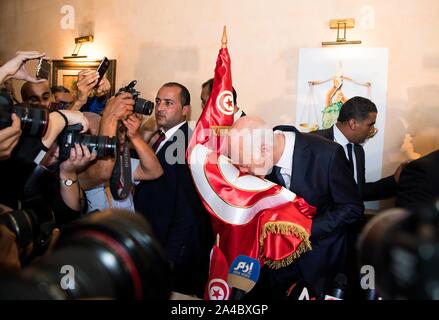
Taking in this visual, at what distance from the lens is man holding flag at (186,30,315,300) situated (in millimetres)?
1468

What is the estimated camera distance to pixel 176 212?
→ 2057 millimetres

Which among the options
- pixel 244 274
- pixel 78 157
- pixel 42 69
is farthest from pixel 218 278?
pixel 42 69

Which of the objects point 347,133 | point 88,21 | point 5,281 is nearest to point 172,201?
point 347,133

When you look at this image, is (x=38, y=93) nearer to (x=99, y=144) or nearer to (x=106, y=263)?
(x=99, y=144)

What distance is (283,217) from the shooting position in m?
1.46

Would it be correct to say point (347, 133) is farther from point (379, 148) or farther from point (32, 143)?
point (32, 143)

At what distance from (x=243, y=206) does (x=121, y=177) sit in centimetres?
58

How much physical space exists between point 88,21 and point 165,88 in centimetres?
256

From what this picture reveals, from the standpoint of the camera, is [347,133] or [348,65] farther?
[348,65]

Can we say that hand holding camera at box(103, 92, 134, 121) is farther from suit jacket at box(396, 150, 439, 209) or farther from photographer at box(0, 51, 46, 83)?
suit jacket at box(396, 150, 439, 209)

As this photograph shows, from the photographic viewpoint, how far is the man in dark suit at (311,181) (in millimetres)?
1674
